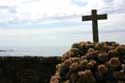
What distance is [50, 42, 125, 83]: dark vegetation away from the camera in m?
5.99

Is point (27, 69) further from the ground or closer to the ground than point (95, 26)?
closer to the ground

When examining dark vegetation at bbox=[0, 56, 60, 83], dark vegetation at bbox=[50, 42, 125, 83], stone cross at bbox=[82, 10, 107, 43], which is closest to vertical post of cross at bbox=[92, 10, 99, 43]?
stone cross at bbox=[82, 10, 107, 43]

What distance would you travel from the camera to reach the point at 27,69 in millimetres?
11797

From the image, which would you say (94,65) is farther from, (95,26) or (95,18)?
(95,18)

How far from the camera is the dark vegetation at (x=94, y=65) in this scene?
599 cm

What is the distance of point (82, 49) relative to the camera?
6836mm

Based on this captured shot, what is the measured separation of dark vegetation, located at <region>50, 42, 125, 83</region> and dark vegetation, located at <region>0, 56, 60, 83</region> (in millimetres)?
4660

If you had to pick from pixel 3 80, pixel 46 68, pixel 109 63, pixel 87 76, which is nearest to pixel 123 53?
pixel 109 63

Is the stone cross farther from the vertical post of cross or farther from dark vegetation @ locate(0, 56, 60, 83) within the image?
dark vegetation @ locate(0, 56, 60, 83)

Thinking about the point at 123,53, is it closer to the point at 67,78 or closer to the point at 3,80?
the point at 67,78

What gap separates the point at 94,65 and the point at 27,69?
19.1 feet

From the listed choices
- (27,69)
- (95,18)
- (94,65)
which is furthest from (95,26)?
(94,65)

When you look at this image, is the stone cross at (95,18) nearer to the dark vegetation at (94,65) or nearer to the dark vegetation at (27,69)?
the dark vegetation at (27,69)

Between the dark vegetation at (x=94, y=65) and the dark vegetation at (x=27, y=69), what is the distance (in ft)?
15.3
